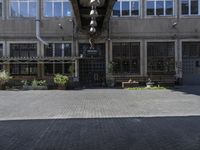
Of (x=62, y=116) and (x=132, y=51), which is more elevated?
(x=132, y=51)

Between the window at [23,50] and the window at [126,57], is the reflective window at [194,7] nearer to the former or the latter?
the window at [126,57]

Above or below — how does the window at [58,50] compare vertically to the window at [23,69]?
above

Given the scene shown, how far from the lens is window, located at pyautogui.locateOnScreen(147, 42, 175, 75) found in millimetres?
34312

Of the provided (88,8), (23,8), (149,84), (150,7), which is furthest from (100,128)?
(23,8)

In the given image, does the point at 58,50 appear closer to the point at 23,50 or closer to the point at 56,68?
the point at 56,68

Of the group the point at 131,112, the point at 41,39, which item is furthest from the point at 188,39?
the point at 131,112

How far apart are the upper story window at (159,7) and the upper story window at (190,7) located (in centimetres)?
110

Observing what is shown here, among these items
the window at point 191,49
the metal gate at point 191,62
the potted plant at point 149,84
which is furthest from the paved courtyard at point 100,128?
the window at point 191,49

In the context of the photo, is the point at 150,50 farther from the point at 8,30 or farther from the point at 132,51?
the point at 8,30

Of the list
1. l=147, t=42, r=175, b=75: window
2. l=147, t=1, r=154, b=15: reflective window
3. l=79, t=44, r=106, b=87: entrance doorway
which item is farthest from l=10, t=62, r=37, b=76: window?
l=147, t=1, r=154, b=15: reflective window

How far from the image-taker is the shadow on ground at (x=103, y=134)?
8.32m

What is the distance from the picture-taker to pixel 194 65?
114ft

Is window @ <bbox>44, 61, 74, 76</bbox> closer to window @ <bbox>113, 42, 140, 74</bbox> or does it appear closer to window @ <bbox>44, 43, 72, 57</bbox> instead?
window @ <bbox>44, 43, 72, 57</bbox>

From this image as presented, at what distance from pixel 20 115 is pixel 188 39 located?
23.3 m
